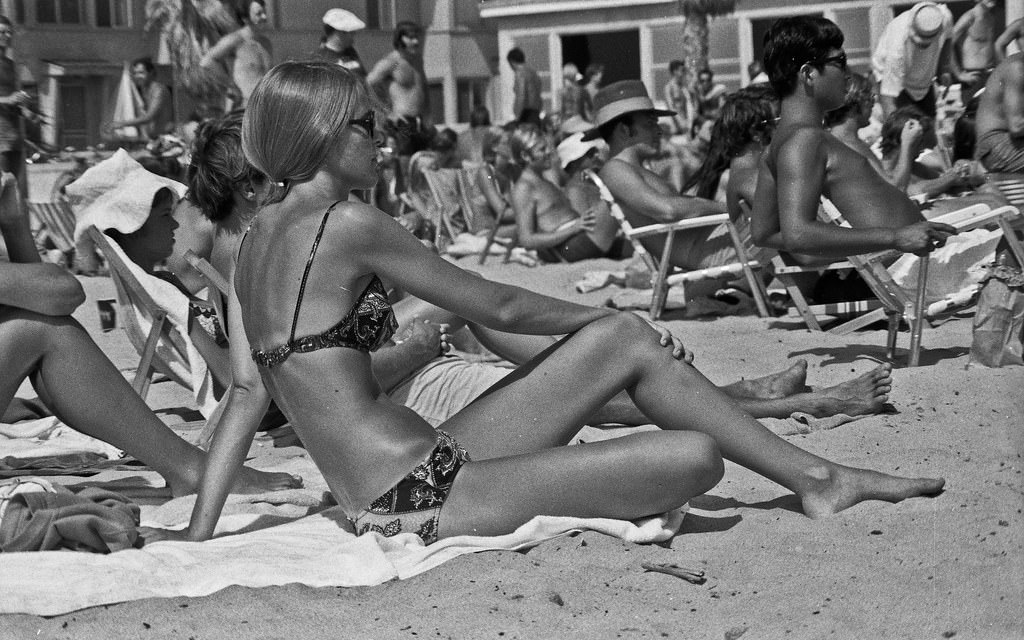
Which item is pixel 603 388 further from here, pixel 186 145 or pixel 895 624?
pixel 186 145

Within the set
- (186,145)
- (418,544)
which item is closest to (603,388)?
(418,544)

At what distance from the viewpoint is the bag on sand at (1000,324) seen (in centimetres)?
465

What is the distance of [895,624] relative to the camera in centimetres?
247

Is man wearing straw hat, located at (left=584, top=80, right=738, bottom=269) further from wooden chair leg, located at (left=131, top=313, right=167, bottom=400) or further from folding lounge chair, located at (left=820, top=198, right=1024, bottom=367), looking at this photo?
wooden chair leg, located at (left=131, top=313, right=167, bottom=400)

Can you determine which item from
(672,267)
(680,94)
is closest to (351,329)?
(672,267)

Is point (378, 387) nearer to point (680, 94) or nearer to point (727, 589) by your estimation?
point (727, 589)

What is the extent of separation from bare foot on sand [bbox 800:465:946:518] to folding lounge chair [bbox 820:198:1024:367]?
5.97ft

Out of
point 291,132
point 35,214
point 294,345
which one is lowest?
point 35,214

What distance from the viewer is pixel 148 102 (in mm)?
13758

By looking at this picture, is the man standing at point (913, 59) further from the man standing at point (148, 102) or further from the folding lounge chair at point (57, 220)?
the man standing at point (148, 102)

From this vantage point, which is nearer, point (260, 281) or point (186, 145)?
point (260, 281)

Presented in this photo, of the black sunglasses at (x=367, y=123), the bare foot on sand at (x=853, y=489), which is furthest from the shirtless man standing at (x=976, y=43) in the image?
the black sunglasses at (x=367, y=123)

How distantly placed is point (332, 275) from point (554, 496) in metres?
0.67

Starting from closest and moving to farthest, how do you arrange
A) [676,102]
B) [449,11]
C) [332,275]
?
[332,275] < [676,102] < [449,11]
